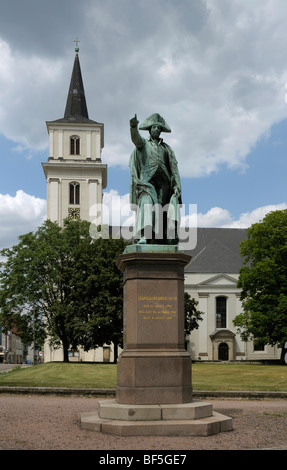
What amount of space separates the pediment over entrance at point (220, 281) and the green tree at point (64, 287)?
61.2 feet

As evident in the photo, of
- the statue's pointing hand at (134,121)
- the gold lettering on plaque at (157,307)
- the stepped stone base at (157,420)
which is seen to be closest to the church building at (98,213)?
the statue's pointing hand at (134,121)

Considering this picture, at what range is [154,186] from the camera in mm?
11242

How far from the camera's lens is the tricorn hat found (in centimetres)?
1140

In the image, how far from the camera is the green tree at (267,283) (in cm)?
4038

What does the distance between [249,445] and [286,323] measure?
33.4m

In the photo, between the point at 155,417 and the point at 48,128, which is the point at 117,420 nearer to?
the point at 155,417

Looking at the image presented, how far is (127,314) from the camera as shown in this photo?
10.1m

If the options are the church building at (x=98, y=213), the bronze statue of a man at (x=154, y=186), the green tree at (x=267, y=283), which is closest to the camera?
the bronze statue of a man at (x=154, y=186)

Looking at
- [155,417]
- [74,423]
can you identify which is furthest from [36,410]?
[155,417]

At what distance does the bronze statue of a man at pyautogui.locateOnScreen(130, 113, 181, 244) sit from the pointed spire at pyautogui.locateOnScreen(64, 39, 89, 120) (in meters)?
52.8

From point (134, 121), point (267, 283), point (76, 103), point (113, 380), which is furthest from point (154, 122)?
point (76, 103)

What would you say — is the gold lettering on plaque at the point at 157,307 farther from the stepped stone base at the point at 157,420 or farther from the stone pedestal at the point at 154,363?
the stepped stone base at the point at 157,420

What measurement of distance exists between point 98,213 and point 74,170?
5.83 m

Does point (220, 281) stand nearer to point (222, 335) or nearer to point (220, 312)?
point (220, 312)
